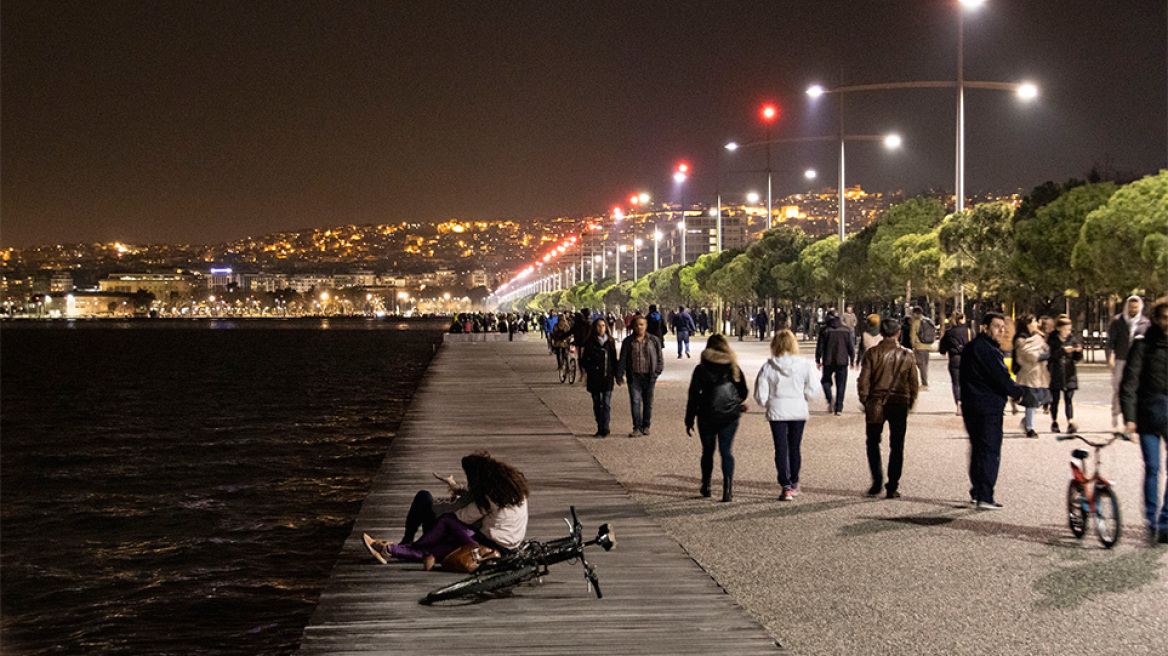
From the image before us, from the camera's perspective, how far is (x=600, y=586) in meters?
9.20

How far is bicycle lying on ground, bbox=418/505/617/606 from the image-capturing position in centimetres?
870

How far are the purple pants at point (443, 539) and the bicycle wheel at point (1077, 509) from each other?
190 inches

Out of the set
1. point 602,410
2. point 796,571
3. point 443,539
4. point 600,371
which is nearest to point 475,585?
point 443,539

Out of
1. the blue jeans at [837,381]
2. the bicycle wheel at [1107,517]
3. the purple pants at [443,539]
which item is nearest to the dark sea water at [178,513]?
the purple pants at [443,539]

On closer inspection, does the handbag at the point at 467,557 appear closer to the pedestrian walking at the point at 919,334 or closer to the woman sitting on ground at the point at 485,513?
the woman sitting on ground at the point at 485,513

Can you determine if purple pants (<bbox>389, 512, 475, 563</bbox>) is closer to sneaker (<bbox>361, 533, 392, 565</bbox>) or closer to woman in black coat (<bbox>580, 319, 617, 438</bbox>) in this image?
sneaker (<bbox>361, 533, 392, 565</bbox>)

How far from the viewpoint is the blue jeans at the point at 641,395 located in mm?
18914

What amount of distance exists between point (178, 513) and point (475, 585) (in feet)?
41.5

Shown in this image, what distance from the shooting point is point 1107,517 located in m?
10.4

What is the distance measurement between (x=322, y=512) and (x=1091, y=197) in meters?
29.6

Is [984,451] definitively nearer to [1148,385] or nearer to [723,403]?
[1148,385]

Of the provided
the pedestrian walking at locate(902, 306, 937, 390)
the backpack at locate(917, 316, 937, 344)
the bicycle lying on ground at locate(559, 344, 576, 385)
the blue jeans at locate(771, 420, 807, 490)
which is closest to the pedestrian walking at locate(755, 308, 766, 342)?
the bicycle lying on ground at locate(559, 344, 576, 385)

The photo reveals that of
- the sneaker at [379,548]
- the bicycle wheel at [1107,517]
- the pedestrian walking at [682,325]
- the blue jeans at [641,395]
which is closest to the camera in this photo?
the sneaker at [379,548]

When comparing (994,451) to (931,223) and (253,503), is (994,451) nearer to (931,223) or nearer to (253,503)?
(253,503)
